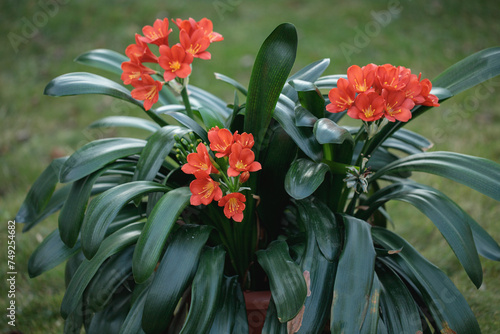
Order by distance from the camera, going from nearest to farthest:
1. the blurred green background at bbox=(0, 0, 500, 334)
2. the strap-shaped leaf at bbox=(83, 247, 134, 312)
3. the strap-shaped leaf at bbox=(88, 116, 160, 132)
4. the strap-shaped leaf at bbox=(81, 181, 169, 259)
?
the strap-shaped leaf at bbox=(81, 181, 169, 259)
the strap-shaped leaf at bbox=(83, 247, 134, 312)
the strap-shaped leaf at bbox=(88, 116, 160, 132)
the blurred green background at bbox=(0, 0, 500, 334)

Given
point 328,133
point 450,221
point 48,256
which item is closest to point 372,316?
point 450,221

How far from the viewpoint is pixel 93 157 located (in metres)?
1.41

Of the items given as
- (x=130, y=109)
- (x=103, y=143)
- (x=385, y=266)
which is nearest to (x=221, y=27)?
(x=130, y=109)

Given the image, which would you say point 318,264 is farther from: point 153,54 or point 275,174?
point 153,54

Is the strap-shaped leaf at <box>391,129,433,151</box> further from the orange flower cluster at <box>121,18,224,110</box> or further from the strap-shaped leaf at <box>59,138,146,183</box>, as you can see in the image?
the strap-shaped leaf at <box>59,138,146,183</box>

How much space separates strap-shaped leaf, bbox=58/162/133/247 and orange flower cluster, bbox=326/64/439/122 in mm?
756

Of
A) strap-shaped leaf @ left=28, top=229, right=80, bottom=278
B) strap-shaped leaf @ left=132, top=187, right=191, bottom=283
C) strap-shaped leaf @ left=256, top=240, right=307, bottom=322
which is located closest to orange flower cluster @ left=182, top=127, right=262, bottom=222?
strap-shaped leaf @ left=132, top=187, right=191, bottom=283

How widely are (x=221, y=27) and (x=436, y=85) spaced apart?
134 inches

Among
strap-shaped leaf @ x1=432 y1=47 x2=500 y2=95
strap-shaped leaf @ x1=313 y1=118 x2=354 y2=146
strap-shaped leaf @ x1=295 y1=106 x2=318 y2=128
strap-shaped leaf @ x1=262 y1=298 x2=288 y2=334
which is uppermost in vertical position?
strap-shaped leaf @ x1=432 y1=47 x2=500 y2=95

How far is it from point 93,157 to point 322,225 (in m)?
0.71

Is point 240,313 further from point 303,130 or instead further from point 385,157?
point 385,157

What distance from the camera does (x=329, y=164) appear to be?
133cm

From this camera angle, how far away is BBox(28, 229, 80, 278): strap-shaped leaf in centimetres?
149

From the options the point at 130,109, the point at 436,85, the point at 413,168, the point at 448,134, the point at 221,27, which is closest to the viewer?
the point at 413,168
